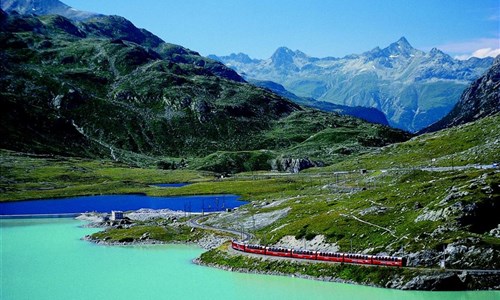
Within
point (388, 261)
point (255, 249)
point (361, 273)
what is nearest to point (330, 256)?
point (361, 273)

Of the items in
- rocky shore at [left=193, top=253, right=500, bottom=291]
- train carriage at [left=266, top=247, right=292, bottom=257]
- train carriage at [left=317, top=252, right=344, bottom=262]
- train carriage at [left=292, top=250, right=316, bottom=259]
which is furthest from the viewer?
train carriage at [left=266, top=247, right=292, bottom=257]

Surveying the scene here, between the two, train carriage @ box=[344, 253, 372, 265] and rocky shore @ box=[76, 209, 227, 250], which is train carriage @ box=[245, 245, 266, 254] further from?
train carriage @ box=[344, 253, 372, 265]

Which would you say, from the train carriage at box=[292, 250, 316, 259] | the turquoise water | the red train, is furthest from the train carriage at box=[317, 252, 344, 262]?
the turquoise water

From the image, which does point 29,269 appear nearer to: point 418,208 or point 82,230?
point 82,230

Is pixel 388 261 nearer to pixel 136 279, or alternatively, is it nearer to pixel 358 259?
pixel 358 259

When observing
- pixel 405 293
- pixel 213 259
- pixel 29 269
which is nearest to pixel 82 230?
pixel 29 269

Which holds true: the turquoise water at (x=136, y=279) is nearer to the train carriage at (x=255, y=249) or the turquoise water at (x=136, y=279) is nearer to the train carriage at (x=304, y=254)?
the train carriage at (x=304, y=254)

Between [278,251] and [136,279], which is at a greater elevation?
[278,251]
